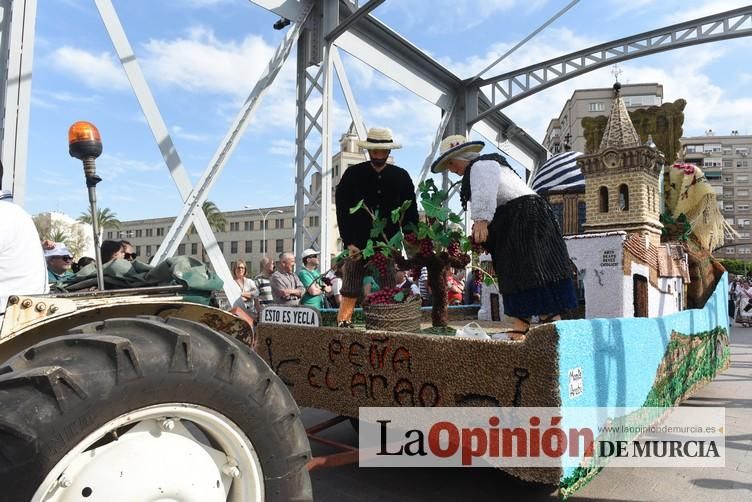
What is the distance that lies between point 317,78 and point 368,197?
16.4 ft

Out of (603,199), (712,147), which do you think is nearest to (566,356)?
(603,199)

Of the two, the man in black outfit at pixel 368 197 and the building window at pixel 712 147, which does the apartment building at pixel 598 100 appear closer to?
the building window at pixel 712 147

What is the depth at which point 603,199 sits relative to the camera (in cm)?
634

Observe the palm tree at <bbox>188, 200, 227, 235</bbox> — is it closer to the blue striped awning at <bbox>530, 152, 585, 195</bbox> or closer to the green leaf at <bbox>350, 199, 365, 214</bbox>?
the blue striped awning at <bbox>530, 152, 585, 195</bbox>

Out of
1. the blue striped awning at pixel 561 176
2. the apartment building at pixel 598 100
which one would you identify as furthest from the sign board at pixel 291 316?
the apartment building at pixel 598 100

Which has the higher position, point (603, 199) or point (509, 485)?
point (603, 199)

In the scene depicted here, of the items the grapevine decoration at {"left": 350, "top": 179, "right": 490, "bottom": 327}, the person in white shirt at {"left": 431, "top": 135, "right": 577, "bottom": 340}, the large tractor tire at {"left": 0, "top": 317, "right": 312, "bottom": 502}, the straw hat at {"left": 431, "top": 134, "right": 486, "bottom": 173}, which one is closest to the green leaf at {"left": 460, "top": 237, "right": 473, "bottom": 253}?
the grapevine decoration at {"left": 350, "top": 179, "right": 490, "bottom": 327}

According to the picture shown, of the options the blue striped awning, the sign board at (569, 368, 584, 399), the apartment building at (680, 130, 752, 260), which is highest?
Result: the apartment building at (680, 130, 752, 260)

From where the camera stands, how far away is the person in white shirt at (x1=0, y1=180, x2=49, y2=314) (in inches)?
80.9

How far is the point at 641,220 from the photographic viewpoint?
5.70m

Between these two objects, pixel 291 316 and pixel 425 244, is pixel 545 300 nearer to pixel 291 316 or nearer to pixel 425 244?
pixel 425 244

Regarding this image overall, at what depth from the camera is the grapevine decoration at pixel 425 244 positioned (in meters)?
3.46

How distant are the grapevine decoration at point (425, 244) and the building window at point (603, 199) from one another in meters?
3.48

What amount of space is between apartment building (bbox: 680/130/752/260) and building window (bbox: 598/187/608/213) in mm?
86856
